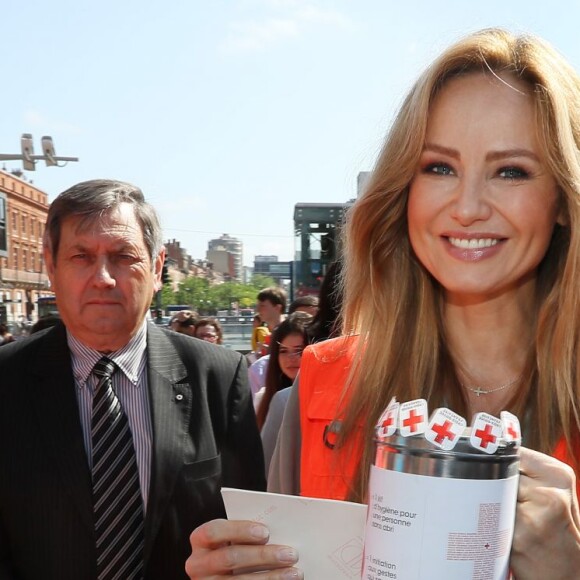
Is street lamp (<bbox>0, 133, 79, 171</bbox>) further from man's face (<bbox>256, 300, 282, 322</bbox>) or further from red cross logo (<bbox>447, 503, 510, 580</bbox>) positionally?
red cross logo (<bbox>447, 503, 510, 580</bbox>)

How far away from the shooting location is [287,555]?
112 centimetres

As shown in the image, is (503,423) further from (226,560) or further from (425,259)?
(425,259)

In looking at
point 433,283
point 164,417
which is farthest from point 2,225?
point 433,283

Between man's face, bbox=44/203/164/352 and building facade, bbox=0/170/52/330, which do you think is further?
building facade, bbox=0/170/52/330

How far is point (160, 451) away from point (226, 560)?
4.99 ft

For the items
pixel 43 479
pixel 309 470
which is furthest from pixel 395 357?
pixel 43 479

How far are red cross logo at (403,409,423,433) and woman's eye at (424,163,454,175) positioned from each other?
2.45 ft

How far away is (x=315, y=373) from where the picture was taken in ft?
5.56

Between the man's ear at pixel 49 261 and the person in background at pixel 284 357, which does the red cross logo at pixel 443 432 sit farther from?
the person in background at pixel 284 357

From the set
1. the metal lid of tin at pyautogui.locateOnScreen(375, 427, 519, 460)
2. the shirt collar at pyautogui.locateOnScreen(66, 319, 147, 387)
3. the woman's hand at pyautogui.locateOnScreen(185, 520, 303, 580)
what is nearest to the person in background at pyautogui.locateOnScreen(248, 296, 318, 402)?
the shirt collar at pyautogui.locateOnScreen(66, 319, 147, 387)

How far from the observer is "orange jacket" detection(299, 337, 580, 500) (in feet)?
5.12

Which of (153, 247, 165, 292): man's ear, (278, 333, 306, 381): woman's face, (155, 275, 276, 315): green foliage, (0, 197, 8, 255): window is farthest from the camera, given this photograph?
(155, 275, 276, 315): green foliage

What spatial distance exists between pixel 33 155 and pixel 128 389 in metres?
15.8

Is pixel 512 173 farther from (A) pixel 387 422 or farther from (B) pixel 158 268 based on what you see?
(B) pixel 158 268
